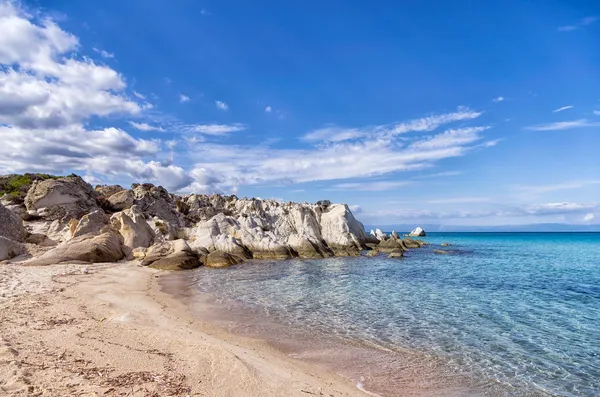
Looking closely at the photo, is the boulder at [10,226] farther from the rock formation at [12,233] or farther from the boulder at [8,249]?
the boulder at [8,249]

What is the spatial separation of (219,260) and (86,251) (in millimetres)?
10287

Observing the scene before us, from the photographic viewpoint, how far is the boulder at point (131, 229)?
110 ft

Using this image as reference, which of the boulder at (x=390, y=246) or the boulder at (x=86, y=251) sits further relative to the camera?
the boulder at (x=390, y=246)

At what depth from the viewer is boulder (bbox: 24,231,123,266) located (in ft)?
78.6

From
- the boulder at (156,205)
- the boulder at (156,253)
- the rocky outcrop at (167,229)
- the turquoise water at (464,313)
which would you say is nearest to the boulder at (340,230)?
the rocky outcrop at (167,229)

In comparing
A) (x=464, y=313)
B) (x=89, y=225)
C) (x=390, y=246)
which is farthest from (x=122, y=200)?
Result: (x=464, y=313)

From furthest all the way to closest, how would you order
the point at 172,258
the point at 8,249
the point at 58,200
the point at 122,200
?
the point at 122,200, the point at 58,200, the point at 172,258, the point at 8,249

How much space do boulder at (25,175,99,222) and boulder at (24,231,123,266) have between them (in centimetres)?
1093

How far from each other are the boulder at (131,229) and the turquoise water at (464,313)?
10.1 meters

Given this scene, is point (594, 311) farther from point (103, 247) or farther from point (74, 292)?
point (103, 247)

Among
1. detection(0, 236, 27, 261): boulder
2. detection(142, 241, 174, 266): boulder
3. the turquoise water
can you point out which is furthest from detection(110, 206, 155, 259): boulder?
the turquoise water

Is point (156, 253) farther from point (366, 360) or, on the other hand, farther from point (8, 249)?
point (366, 360)

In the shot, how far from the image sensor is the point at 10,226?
2823 cm

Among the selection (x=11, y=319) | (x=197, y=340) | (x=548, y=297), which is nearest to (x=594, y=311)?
(x=548, y=297)
